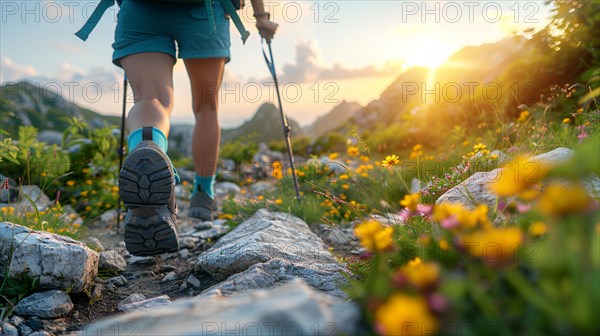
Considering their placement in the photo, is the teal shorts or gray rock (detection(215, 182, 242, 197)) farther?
gray rock (detection(215, 182, 242, 197))

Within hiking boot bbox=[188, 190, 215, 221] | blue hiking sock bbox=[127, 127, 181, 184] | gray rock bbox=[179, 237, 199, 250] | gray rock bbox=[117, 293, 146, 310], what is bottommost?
gray rock bbox=[117, 293, 146, 310]

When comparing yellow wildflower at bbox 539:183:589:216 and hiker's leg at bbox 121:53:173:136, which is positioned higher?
hiker's leg at bbox 121:53:173:136

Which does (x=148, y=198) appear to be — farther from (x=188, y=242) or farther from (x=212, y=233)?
(x=212, y=233)

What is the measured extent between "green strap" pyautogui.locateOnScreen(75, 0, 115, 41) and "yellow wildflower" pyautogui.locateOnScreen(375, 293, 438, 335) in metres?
3.46

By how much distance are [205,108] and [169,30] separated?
32.4 inches

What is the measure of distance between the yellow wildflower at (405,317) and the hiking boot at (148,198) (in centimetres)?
191

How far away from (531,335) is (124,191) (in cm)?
218

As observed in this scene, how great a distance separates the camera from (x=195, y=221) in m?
5.08

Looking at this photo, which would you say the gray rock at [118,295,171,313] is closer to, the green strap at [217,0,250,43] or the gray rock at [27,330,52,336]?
the gray rock at [27,330,52,336]

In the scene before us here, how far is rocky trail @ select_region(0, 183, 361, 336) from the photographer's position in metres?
1.07

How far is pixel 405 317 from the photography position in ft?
2.41

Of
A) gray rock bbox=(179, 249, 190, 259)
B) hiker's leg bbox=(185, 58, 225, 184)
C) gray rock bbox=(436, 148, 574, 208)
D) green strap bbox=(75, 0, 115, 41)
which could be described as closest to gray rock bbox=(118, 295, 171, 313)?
gray rock bbox=(179, 249, 190, 259)

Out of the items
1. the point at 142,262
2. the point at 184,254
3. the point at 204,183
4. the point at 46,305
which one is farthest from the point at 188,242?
the point at 46,305

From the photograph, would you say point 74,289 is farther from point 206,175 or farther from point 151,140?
point 206,175
